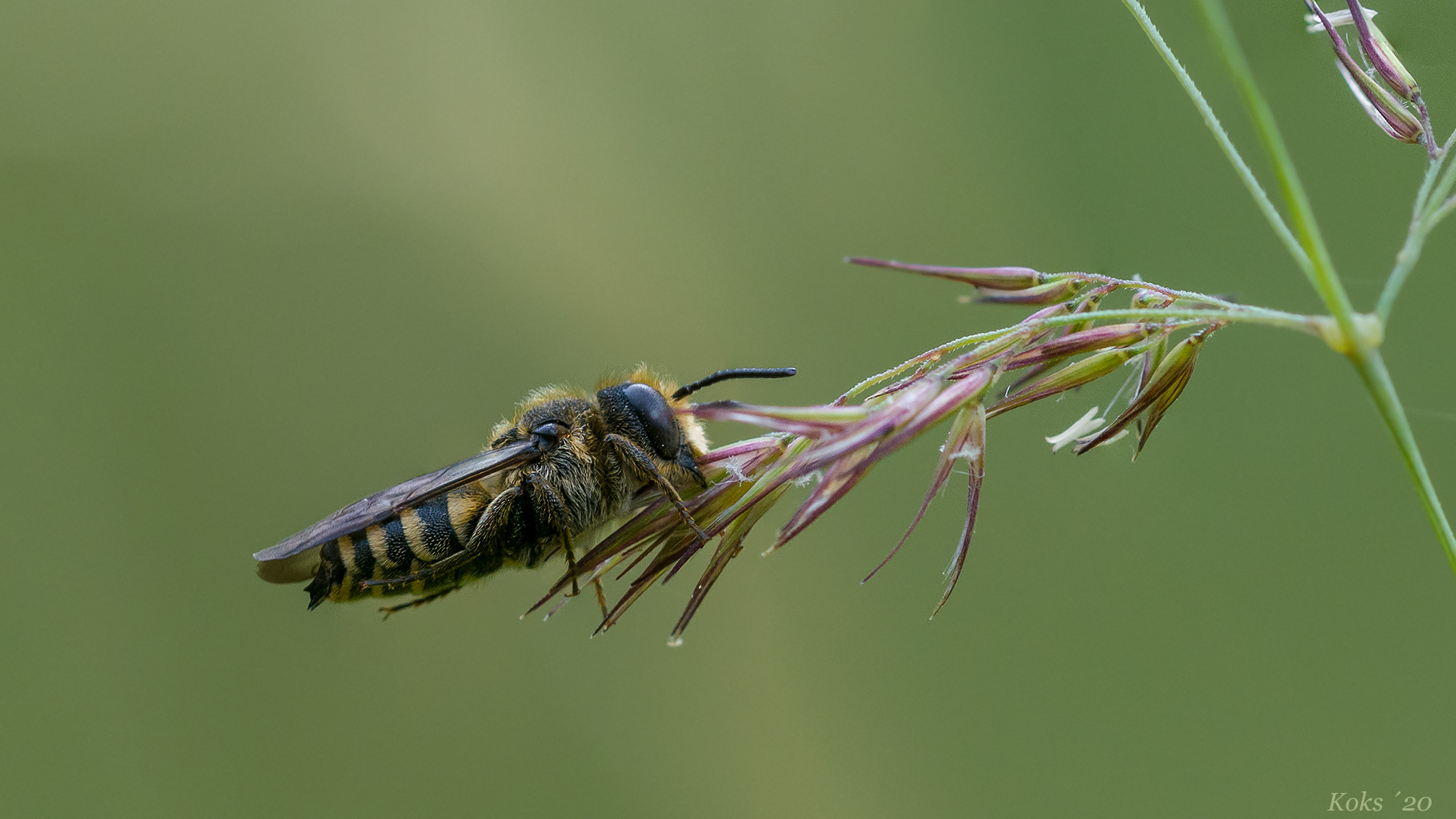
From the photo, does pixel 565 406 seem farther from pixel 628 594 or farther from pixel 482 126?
pixel 482 126

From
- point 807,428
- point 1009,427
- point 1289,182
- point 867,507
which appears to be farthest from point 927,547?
point 1289,182

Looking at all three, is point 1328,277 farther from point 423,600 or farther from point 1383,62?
point 423,600

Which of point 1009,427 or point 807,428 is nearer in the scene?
point 807,428

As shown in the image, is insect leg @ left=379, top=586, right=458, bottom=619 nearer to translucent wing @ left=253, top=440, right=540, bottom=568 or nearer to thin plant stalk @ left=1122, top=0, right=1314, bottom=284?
translucent wing @ left=253, top=440, right=540, bottom=568

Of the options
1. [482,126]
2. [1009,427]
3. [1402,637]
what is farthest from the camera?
[482,126]

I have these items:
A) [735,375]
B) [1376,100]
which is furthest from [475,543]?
[1376,100]

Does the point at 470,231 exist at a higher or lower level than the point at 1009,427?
higher
